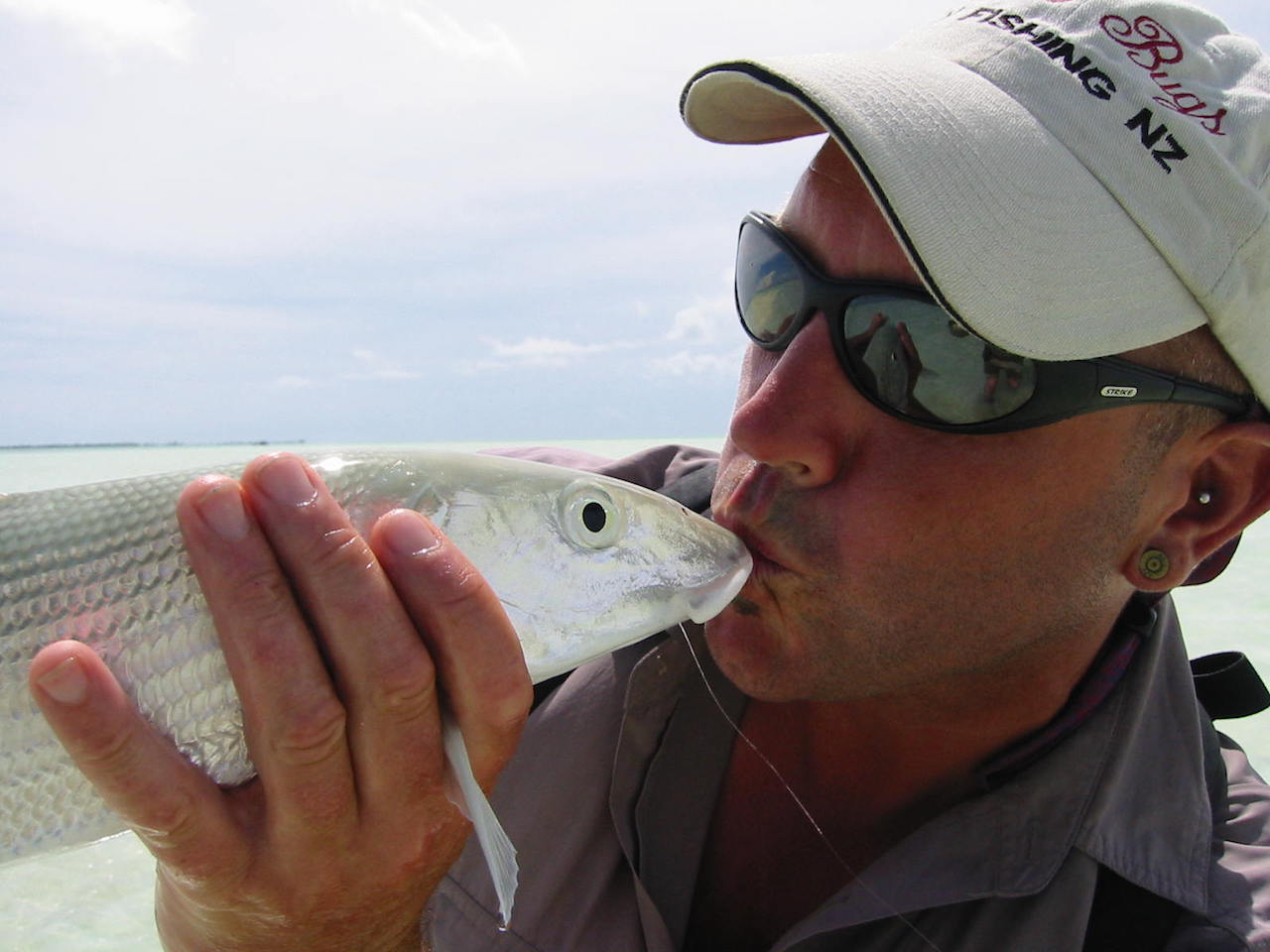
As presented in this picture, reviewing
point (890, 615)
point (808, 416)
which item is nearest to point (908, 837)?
point (890, 615)

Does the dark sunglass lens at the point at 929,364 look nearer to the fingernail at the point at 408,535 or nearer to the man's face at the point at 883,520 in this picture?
the man's face at the point at 883,520

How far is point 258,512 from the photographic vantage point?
1.27m

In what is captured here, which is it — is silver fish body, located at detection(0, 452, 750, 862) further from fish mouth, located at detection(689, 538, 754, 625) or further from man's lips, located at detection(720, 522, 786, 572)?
man's lips, located at detection(720, 522, 786, 572)

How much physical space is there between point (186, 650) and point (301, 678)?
0.64 ft

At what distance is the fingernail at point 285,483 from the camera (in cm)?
126

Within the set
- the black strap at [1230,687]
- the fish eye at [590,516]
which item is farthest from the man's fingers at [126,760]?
the black strap at [1230,687]

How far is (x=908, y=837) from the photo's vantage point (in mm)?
1924

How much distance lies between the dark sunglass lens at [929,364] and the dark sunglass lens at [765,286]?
6.0 inches

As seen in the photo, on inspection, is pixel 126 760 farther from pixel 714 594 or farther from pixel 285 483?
pixel 714 594

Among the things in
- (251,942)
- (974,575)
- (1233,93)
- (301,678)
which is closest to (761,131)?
(1233,93)

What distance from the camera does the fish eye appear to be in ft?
4.96

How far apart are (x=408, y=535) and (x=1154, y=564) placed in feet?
5.10

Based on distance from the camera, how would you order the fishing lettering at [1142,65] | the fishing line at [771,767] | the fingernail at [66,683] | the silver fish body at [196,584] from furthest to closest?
the fishing line at [771,767]
the fishing lettering at [1142,65]
the silver fish body at [196,584]
the fingernail at [66,683]

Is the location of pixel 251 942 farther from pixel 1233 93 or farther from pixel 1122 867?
pixel 1233 93
